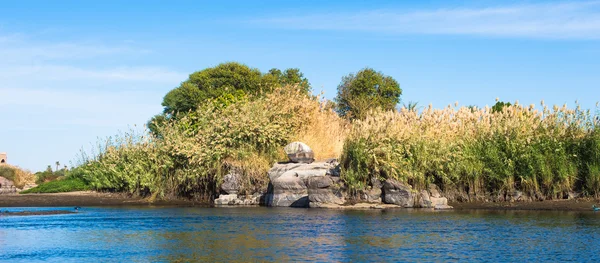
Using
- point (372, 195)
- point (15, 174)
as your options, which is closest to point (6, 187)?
point (15, 174)

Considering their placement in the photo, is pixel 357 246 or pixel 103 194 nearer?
pixel 357 246

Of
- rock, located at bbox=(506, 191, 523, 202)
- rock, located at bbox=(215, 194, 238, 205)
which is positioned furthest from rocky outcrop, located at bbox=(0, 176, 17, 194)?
rock, located at bbox=(506, 191, 523, 202)

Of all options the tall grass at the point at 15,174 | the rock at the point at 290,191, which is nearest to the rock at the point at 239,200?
the rock at the point at 290,191

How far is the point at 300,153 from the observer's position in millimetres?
35344

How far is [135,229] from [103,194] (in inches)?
785

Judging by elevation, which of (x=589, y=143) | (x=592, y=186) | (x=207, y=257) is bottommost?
(x=207, y=257)

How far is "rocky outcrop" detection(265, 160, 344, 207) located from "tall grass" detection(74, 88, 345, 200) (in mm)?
2202

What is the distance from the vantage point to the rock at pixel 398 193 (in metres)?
31.4

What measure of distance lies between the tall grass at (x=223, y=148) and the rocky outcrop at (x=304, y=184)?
220 cm

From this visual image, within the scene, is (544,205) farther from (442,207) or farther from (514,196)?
(442,207)

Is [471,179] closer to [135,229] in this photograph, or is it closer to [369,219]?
[369,219]

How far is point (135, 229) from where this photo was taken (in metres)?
22.8

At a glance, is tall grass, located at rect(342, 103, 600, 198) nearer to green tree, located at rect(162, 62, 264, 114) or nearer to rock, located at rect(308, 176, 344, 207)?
rock, located at rect(308, 176, 344, 207)

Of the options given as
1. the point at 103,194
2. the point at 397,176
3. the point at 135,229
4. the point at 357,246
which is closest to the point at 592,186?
the point at 397,176
